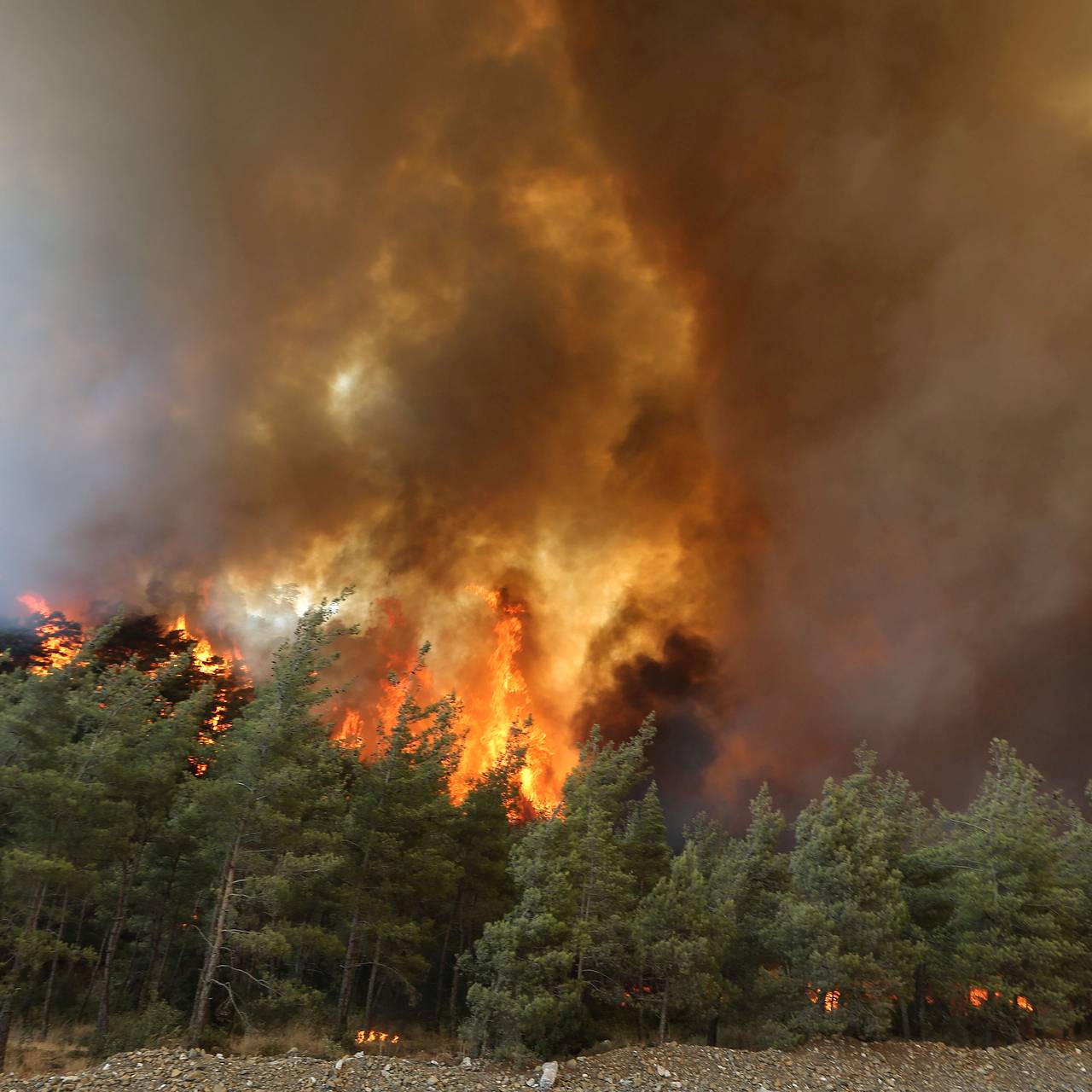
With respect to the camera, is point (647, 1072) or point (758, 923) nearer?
point (647, 1072)

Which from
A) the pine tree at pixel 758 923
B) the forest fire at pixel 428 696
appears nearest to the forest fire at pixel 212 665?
the forest fire at pixel 428 696

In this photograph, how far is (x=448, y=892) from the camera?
31.1 m

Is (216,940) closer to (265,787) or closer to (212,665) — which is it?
(265,787)

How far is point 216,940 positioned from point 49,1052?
316 inches

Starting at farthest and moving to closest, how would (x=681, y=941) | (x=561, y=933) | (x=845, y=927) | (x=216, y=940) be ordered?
1. (x=845, y=927)
2. (x=681, y=941)
3. (x=561, y=933)
4. (x=216, y=940)

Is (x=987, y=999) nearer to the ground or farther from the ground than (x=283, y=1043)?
farther from the ground

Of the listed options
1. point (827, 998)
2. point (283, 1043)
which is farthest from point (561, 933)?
point (827, 998)

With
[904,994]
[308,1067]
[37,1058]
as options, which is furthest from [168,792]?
[904,994]

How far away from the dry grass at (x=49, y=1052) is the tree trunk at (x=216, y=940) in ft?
10.6

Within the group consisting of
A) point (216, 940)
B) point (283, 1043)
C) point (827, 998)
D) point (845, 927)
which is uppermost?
point (845, 927)

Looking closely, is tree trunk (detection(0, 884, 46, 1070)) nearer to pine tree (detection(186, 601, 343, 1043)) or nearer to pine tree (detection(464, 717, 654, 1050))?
pine tree (detection(186, 601, 343, 1043))

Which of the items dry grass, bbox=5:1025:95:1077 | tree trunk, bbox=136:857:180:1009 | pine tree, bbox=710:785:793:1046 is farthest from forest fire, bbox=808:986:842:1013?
tree trunk, bbox=136:857:180:1009

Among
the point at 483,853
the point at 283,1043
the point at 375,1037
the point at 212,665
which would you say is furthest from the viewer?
the point at 212,665

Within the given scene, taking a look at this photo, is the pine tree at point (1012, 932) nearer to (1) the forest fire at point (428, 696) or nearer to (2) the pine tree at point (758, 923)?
(2) the pine tree at point (758, 923)
